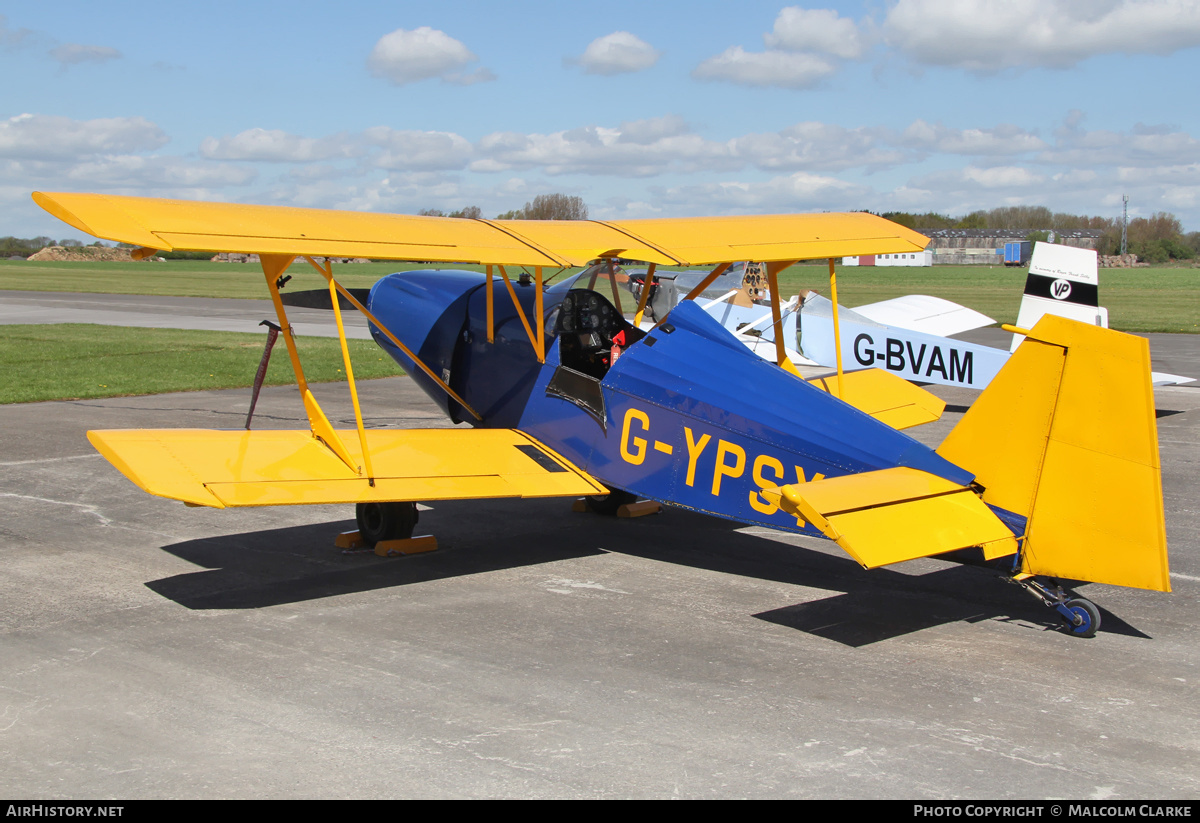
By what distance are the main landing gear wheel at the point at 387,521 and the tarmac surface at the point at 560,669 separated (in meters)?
0.26

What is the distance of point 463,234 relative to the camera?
6.98 m

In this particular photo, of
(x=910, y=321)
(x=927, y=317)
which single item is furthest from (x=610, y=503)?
(x=927, y=317)

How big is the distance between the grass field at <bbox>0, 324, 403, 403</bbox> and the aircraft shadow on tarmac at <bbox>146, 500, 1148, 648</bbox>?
8436 millimetres

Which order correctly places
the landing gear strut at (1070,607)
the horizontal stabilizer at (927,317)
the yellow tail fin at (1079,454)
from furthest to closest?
the horizontal stabilizer at (927,317) < the landing gear strut at (1070,607) < the yellow tail fin at (1079,454)

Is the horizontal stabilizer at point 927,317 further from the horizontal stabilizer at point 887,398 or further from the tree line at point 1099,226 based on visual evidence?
the tree line at point 1099,226

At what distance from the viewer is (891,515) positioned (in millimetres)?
5004

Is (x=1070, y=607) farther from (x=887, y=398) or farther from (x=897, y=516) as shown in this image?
(x=887, y=398)

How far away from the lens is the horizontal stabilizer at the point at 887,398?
9000mm

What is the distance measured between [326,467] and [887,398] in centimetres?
524

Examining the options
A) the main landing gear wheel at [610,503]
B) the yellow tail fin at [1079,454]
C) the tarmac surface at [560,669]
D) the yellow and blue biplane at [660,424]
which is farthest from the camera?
the main landing gear wheel at [610,503]

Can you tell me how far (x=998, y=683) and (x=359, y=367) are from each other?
1482cm

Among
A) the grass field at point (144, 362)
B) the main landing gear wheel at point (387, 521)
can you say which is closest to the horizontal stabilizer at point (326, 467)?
the main landing gear wheel at point (387, 521)

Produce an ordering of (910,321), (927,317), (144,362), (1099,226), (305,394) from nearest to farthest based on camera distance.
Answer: (305,394), (910,321), (927,317), (144,362), (1099,226)

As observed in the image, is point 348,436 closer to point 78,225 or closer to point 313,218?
point 313,218
